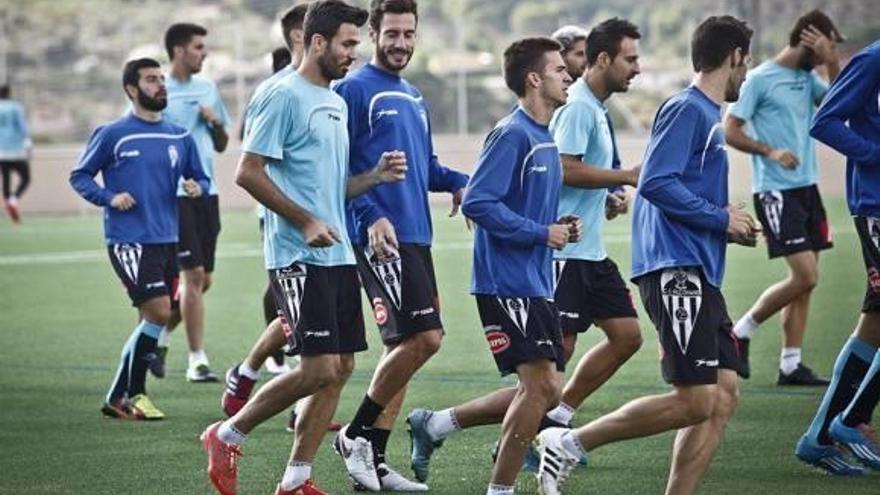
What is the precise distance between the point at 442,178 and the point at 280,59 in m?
2.92

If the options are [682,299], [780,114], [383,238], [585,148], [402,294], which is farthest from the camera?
[780,114]

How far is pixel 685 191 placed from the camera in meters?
7.89

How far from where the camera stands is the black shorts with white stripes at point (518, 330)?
836 centimetres

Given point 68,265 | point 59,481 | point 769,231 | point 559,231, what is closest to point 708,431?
point 559,231

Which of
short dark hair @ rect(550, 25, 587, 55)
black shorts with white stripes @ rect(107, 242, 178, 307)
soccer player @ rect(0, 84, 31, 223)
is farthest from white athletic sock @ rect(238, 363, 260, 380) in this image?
soccer player @ rect(0, 84, 31, 223)

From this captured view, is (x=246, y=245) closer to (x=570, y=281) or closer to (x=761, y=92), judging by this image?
(x=761, y=92)

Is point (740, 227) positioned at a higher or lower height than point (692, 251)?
higher

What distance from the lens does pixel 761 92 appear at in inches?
511

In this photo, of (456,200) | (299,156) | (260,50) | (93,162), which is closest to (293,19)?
(456,200)

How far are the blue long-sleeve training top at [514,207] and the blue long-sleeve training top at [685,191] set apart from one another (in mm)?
473

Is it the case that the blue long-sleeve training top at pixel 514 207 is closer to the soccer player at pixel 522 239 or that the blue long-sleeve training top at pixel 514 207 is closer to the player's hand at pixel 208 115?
the soccer player at pixel 522 239

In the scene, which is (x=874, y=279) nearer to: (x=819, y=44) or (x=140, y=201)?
(x=819, y=44)

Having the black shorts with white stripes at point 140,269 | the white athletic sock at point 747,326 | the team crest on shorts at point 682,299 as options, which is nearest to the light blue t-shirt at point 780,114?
the white athletic sock at point 747,326

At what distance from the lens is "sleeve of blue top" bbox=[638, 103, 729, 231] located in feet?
25.9
